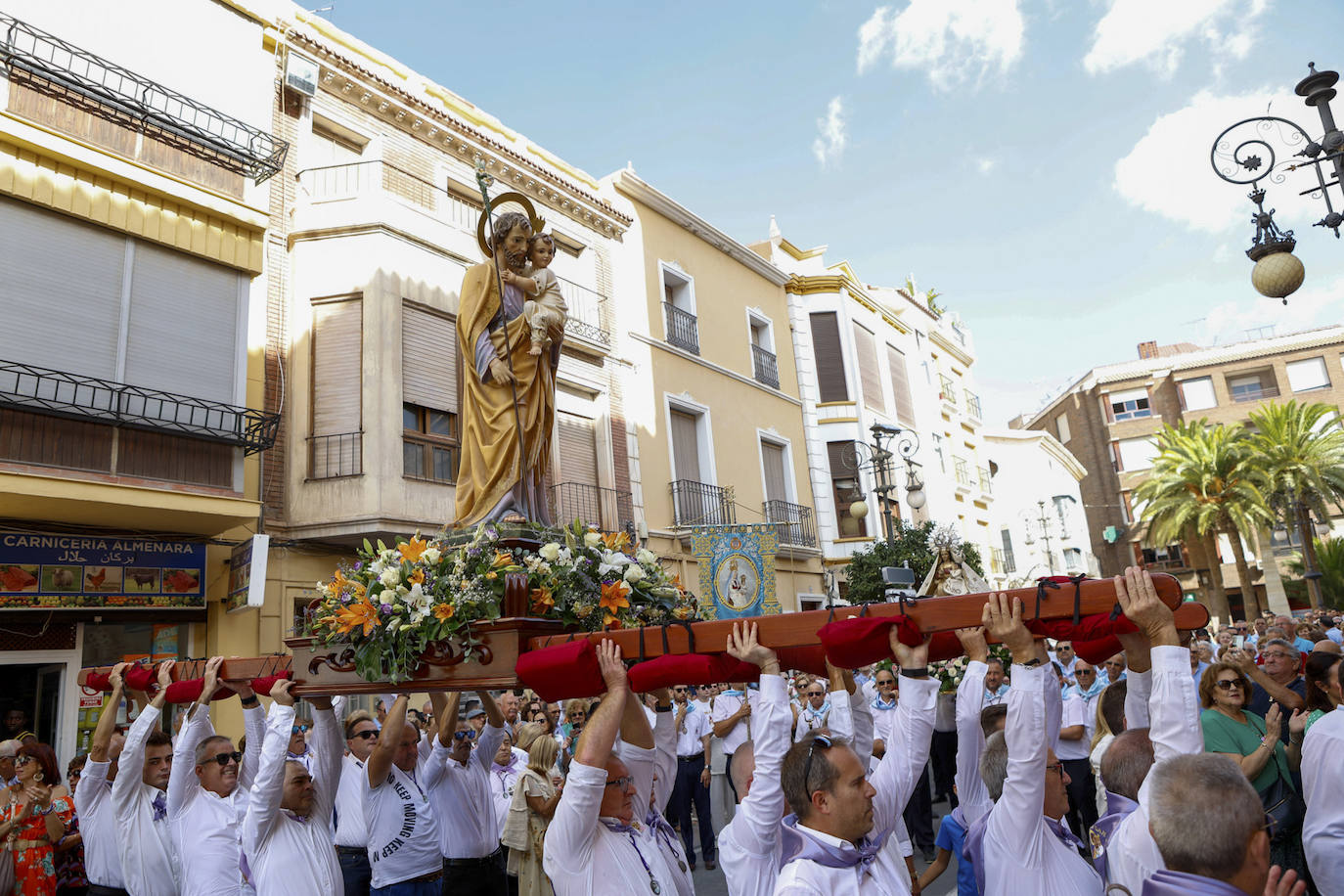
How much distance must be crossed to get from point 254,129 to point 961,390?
27001 millimetres

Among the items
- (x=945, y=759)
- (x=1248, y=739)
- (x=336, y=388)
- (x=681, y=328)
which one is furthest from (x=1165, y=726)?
(x=681, y=328)

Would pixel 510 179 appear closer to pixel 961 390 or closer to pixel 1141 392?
pixel 961 390

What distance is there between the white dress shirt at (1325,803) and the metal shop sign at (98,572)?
10865mm

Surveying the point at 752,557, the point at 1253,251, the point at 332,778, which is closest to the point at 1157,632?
the point at 332,778

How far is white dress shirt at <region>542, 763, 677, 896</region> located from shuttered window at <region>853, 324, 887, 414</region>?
22.2 meters

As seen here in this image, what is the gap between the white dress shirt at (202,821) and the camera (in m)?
4.80

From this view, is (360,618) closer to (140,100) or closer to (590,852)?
(590,852)

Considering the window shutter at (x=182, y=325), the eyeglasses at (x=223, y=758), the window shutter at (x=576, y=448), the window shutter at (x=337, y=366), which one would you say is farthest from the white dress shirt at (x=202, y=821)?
the window shutter at (x=576, y=448)

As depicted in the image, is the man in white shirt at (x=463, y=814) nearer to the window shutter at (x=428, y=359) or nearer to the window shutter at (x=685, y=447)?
the window shutter at (x=428, y=359)

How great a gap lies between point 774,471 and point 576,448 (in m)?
7.31

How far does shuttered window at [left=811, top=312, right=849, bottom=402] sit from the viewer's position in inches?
985

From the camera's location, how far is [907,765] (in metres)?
3.43

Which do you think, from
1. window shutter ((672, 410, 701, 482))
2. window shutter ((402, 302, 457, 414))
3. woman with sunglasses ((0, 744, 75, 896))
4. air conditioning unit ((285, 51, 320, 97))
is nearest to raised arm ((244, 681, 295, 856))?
woman with sunglasses ((0, 744, 75, 896))

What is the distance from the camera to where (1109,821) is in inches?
141
